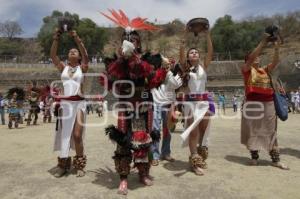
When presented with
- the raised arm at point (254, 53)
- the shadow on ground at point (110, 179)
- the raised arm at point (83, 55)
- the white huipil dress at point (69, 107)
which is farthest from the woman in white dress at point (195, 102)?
the white huipil dress at point (69, 107)

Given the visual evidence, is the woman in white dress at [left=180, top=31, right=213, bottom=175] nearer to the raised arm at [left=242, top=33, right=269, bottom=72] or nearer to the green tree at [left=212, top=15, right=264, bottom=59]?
the raised arm at [left=242, top=33, right=269, bottom=72]

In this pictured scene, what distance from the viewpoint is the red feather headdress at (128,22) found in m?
5.70

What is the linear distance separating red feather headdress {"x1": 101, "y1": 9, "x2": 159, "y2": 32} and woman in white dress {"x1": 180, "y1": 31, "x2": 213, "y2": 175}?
2.99ft

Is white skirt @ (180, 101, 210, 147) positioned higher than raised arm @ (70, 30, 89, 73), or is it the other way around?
raised arm @ (70, 30, 89, 73)

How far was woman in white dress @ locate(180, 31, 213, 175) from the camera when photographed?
6.45 m

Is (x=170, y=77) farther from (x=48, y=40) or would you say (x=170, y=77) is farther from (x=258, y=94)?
(x=48, y=40)

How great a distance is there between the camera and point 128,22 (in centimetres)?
575

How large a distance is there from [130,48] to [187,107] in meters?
1.64

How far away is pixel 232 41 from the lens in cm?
6375

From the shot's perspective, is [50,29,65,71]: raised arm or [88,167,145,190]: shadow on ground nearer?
[88,167,145,190]: shadow on ground

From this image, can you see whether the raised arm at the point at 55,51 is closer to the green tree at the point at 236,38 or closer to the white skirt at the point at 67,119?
the white skirt at the point at 67,119

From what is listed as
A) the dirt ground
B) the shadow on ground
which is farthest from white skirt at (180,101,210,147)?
the shadow on ground

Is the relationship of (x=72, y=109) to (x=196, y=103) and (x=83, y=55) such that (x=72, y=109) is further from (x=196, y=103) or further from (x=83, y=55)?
(x=196, y=103)

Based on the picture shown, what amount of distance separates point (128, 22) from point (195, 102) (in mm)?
1691
